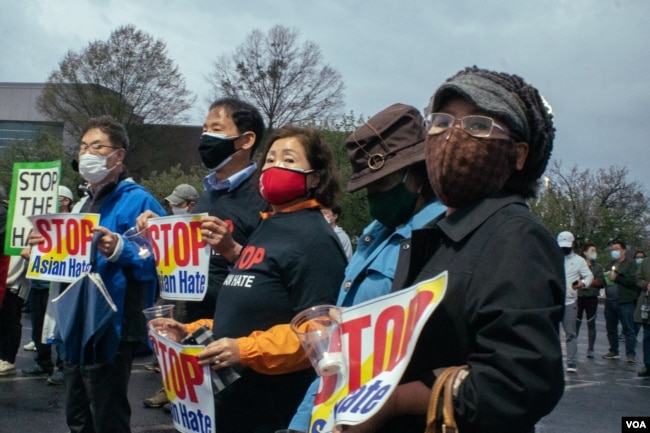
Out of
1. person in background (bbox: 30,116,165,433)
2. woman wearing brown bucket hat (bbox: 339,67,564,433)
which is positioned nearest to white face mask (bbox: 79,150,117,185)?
person in background (bbox: 30,116,165,433)

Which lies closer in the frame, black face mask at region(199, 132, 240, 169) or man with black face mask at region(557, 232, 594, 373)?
black face mask at region(199, 132, 240, 169)

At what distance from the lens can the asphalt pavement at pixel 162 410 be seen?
708 centimetres

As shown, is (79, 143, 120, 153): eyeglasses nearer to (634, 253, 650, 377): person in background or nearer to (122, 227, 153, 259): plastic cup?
(122, 227, 153, 259): plastic cup

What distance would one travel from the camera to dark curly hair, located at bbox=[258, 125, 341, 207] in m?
3.55

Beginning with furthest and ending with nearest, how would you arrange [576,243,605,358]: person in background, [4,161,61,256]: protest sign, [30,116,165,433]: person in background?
[576,243,605,358]: person in background → [4,161,61,256]: protest sign → [30,116,165,433]: person in background

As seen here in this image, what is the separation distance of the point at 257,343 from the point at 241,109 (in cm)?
180

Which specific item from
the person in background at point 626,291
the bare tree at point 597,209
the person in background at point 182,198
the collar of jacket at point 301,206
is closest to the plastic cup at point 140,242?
the collar of jacket at point 301,206

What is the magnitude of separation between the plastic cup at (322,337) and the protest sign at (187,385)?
3.05 feet

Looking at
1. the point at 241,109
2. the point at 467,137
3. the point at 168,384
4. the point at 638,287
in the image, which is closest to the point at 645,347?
the point at 638,287

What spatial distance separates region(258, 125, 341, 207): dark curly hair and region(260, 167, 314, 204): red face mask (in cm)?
10

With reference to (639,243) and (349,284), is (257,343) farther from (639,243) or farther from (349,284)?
(639,243)

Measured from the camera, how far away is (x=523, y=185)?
2.13 m

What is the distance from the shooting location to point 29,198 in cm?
525

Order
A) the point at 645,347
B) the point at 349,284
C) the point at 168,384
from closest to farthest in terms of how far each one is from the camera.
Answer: the point at 349,284 < the point at 168,384 < the point at 645,347
